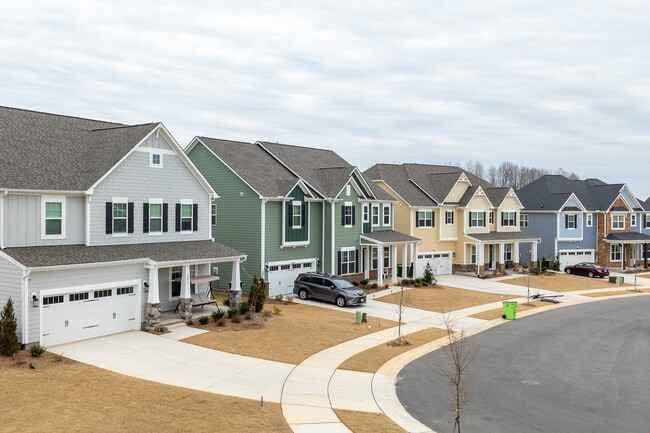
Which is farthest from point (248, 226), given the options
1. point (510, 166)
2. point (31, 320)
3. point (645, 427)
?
point (510, 166)

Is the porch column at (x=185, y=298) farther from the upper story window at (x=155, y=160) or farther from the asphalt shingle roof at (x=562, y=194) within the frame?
the asphalt shingle roof at (x=562, y=194)

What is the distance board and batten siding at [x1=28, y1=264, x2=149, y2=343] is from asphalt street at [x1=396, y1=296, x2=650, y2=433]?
1265 cm

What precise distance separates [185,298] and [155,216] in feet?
15.3

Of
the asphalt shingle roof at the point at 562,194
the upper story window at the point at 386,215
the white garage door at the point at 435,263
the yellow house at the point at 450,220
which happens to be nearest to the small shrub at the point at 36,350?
the upper story window at the point at 386,215

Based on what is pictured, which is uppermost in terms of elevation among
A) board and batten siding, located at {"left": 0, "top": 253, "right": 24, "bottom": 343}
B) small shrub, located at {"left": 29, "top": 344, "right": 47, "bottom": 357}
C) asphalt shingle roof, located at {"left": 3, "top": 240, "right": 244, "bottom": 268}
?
asphalt shingle roof, located at {"left": 3, "top": 240, "right": 244, "bottom": 268}

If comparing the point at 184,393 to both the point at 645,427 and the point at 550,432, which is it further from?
the point at 645,427

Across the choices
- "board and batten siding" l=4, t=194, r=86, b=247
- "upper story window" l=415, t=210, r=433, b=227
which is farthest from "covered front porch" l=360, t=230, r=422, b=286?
"board and batten siding" l=4, t=194, r=86, b=247

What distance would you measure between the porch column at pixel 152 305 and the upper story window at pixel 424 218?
2929 centimetres

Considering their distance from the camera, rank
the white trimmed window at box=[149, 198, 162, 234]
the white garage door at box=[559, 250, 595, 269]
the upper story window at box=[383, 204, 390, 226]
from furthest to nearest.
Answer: the white garage door at box=[559, 250, 595, 269] < the upper story window at box=[383, 204, 390, 226] < the white trimmed window at box=[149, 198, 162, 234]

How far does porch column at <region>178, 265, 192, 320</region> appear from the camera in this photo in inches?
1022

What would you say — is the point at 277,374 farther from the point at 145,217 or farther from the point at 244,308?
the point at 145,217

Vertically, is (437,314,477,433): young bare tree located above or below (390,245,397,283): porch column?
below

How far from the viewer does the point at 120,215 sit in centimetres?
2580

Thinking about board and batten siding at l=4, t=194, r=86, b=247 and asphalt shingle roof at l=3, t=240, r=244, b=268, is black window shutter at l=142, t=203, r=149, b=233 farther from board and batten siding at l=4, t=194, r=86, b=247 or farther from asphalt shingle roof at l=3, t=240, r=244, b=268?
board and batten siding at l=4, t=194, r=86, b=247
